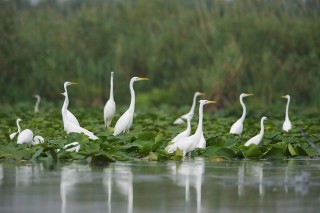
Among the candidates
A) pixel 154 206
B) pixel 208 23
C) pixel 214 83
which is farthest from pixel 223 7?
pixel 154 206

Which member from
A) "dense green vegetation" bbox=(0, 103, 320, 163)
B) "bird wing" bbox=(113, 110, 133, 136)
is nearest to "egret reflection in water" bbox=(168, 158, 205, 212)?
"dense green vegetation" bbox=(0, 103, 320, 163)

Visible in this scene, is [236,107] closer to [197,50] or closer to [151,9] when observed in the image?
[197,50]

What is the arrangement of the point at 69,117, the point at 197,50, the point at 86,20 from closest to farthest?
the point at 69,117, the point at 197,50, the point at 86,20

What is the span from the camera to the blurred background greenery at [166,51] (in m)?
23.9

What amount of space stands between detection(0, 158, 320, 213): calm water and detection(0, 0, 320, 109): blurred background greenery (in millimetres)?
11446

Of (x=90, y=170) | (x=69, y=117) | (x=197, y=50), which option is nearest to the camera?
(x=90, y=170)

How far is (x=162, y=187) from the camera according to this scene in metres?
9.81

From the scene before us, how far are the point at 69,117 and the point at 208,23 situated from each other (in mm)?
10197

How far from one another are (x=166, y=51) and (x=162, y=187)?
15.8 meters

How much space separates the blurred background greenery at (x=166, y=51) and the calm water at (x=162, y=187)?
11446 mm

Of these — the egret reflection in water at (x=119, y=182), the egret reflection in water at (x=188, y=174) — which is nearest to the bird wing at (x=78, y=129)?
the egret reflection in water at (x=188, y=174)

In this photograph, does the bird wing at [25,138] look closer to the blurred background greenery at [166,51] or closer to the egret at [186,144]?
the egret at [186,144]

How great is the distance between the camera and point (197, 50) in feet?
81.7

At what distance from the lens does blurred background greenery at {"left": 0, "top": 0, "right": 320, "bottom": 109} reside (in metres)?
23.9
